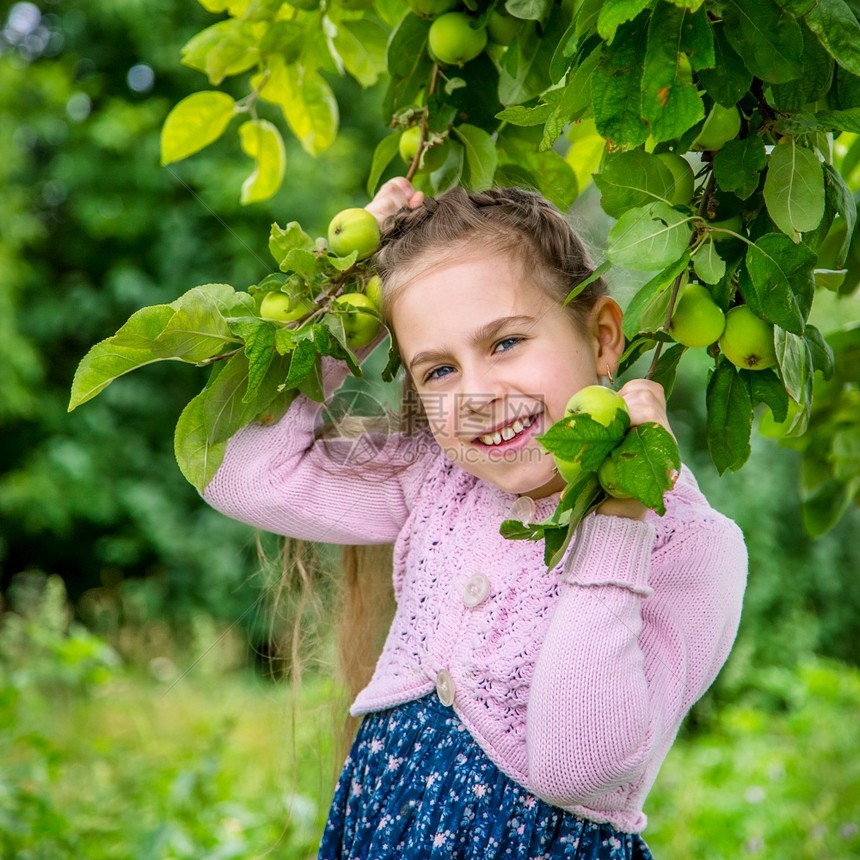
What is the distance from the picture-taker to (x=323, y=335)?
103cm

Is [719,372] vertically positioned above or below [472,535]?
above

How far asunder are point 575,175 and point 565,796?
0.76 metres

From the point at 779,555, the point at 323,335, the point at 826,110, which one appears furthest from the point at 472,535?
the point at 779,555

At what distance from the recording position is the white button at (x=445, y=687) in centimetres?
109

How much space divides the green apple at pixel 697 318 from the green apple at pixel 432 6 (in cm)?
49

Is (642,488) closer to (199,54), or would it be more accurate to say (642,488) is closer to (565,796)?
(565,796)

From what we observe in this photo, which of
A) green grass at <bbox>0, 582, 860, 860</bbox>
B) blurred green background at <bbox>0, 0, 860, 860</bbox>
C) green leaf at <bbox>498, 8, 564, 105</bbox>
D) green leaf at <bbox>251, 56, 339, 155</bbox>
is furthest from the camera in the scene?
blurred green background at <bbox>0, 0, 860, 860</bbox>

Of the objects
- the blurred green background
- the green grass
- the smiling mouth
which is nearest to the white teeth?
the smiling mouth

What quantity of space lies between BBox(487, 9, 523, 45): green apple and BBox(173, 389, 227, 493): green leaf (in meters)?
0.54

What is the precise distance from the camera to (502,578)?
1.10 m

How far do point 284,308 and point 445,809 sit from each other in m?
0.58

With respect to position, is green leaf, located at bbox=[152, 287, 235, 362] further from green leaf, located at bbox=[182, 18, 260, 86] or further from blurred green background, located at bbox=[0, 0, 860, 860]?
blurred green background, located at bbox=[0, 0, 860, 860]

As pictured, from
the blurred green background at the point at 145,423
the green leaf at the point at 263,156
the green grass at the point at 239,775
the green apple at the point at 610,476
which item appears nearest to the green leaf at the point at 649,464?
the green apple at the point at 610,476

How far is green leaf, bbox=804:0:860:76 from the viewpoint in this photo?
2.44 feet
